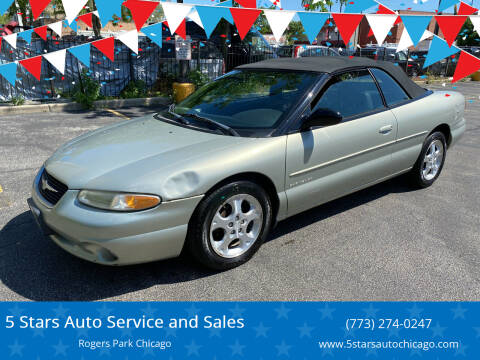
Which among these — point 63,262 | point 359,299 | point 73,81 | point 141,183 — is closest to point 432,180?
point 359,299

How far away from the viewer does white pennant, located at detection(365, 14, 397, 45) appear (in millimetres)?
7652

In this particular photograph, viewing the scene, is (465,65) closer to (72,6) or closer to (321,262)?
(321,262)

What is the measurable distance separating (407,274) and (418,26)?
598 cm

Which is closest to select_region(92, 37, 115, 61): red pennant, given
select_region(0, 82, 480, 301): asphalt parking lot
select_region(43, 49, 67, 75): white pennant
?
select_region(43, 49, 67, 75): white pennant

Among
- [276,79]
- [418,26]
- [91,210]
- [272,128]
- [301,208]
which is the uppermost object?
[418,26]

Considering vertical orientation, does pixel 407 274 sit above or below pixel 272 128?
below

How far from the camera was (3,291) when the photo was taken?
2795mm

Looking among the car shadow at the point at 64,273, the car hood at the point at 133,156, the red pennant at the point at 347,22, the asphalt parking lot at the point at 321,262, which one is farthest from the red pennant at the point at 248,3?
the car shadow at the point at 64,273

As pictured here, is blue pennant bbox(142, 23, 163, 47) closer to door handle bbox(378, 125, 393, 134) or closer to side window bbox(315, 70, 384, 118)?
side window bbox(315, 70, 384, 118)

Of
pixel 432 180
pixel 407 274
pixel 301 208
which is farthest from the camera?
pixel 432 180

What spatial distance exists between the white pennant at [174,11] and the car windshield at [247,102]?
3.67 m

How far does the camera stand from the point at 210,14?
759 cm

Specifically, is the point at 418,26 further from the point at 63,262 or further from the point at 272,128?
the point at 63,262

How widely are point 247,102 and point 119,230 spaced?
5.70 feet
